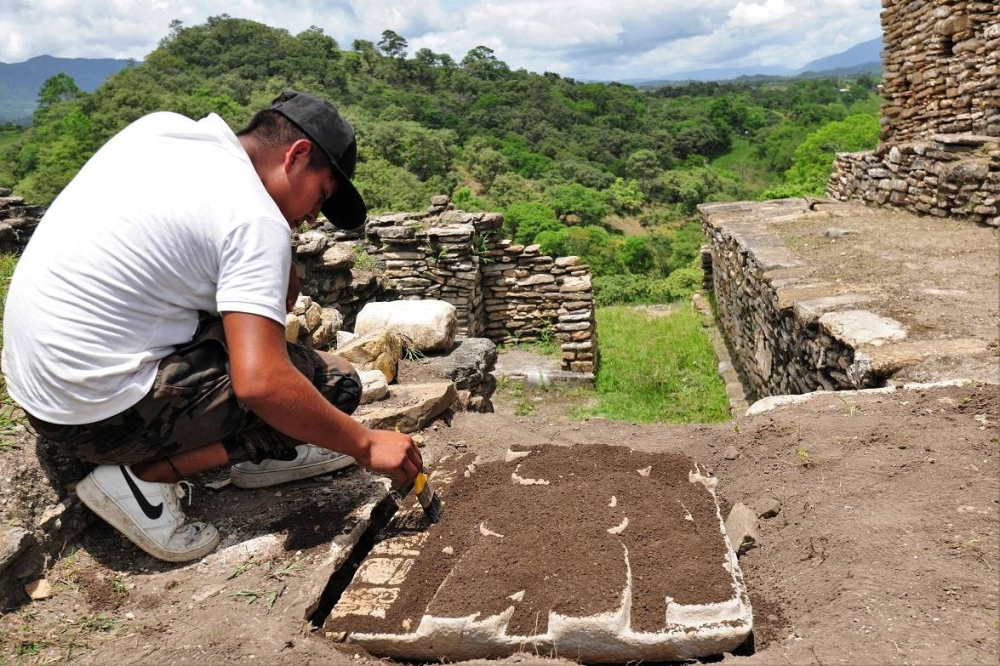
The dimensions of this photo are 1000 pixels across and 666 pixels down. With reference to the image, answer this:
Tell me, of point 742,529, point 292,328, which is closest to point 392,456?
point 742,529

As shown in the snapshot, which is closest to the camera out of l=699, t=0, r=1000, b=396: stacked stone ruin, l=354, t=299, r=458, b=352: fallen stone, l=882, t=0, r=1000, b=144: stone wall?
l=699, t=0, r=1000, b=396: stacked stone ruin

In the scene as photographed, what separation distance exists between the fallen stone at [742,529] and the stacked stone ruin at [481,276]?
5280mm

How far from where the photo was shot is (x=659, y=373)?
7.99 meters

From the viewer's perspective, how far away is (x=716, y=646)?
1750 mm

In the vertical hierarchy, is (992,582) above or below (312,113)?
below

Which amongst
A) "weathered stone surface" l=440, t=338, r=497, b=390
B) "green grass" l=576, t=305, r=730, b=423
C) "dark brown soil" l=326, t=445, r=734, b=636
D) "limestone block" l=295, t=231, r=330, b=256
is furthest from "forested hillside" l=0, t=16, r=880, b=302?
"dark brown soil" l=326, t=445, r=734, b=636

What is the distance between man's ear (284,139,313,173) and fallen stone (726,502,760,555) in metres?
1.76

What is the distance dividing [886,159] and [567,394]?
456 cm

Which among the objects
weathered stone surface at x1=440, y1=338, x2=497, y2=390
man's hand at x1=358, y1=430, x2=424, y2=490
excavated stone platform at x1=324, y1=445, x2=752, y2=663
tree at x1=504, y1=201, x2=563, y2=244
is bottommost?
tree at x1=504, y1=201, x2=563, y2=244

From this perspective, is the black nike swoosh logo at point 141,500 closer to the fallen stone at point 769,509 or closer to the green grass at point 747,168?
the fallen stone at point 769,509

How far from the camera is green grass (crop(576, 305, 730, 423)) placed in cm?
677

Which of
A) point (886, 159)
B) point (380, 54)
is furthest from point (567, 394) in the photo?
point (380, 54)

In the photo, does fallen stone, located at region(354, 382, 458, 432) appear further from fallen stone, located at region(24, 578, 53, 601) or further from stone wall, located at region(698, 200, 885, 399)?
stone wall, located at region(698, 200, 885, 399)

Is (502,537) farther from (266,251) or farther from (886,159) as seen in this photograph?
(886,159)
